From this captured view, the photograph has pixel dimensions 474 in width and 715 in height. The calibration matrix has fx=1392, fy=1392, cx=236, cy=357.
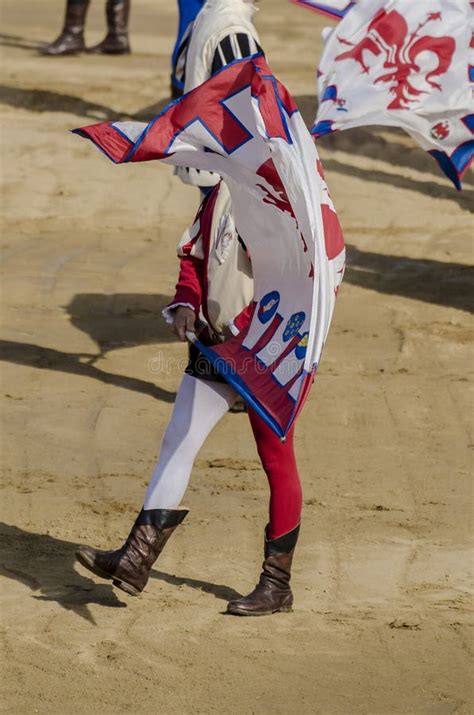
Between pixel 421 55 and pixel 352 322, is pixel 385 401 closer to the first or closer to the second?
pixel 352 322

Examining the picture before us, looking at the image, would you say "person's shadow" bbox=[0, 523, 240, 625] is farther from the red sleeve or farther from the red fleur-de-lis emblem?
the red fleur-de-lis emblem

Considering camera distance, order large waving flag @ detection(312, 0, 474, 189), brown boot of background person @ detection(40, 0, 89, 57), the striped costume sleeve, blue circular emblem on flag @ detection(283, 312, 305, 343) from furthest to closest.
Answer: brown boot of background person @ detection(40, 0, 89, 57) < large waving flag @ detection(312, 0, 474, 189) < the striped costume sleeve < blue circular emblem on flag @ detection(283, 312, 305, 343)

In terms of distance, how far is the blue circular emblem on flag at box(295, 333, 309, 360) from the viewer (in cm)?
474

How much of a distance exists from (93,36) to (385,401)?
10.1m

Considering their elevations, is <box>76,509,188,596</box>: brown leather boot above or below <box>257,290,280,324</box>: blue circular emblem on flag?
below

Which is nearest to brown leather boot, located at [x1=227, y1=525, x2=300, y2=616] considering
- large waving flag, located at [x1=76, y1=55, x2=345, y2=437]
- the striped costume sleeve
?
large waving flag, located at [x1=76, y1=55, x2=345, y2=437]

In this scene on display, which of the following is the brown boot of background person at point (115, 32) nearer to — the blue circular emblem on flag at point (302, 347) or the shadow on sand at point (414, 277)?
the shadow on sand at point (414, 277)

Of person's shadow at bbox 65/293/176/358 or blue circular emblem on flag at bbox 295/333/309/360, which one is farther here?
→ person's shadow at bbox 65/293/176/358

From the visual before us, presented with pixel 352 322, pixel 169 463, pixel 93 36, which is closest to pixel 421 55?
pixel 352 322

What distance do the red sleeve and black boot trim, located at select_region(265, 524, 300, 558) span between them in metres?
0.90

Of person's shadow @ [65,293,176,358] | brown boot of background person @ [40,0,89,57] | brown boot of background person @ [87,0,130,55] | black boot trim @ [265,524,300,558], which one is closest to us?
black boot trim @ [265,524,300,558]

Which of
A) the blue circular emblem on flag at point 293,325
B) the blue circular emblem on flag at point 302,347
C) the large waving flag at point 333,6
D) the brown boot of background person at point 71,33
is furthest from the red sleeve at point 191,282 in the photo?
the brown boot of background person at point 71,33

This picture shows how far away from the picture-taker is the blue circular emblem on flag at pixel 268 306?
500 centimetres

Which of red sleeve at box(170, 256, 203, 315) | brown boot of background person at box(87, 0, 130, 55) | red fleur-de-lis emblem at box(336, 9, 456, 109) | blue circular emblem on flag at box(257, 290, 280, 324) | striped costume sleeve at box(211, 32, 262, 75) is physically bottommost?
brown boot of background person at box(87, 0, 130, 55)
